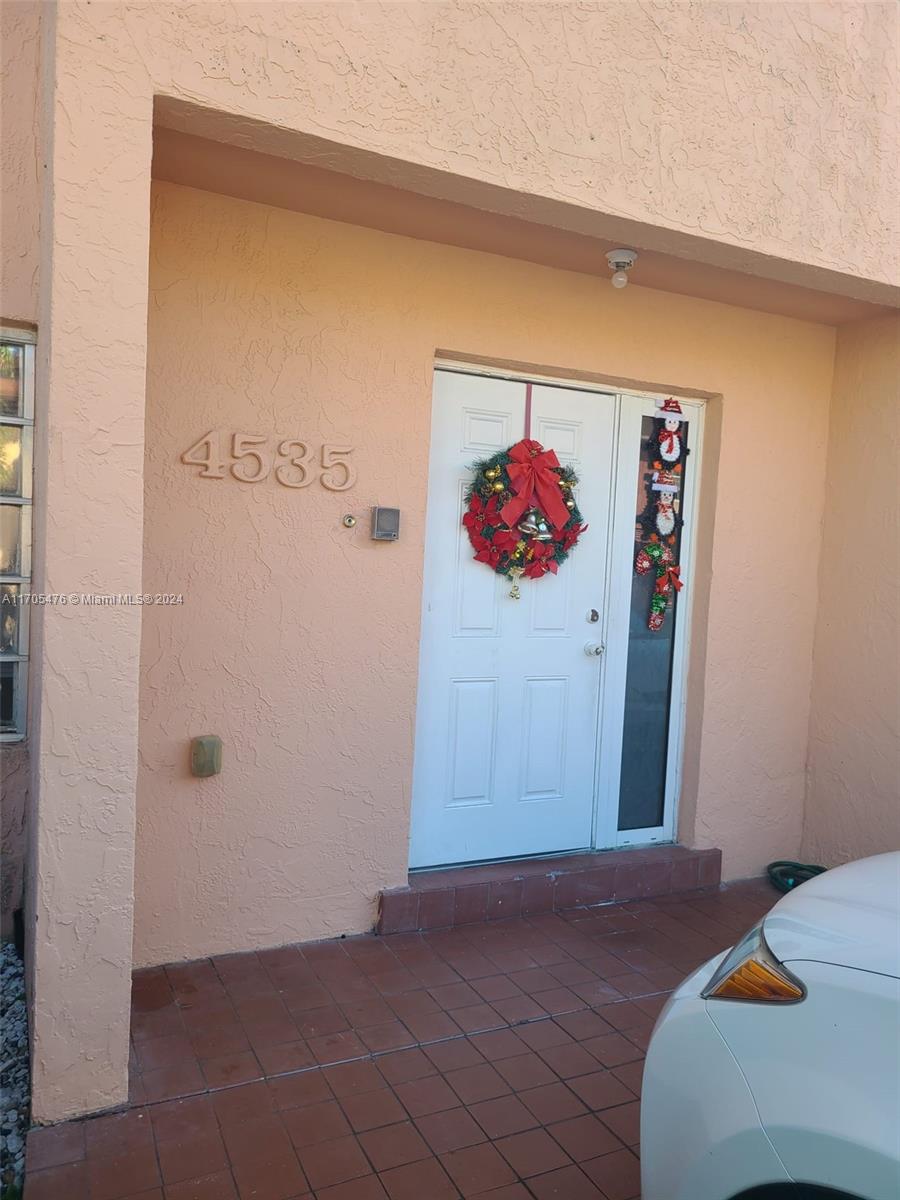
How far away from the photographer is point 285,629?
12.9 ft

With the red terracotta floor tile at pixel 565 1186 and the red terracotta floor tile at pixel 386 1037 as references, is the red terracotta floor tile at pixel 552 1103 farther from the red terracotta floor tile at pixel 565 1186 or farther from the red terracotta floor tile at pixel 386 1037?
the red terracotta floor tile at pixel 386 1037

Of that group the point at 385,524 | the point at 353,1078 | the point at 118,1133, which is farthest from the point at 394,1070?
the point at 385,524

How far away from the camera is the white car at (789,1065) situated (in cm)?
158

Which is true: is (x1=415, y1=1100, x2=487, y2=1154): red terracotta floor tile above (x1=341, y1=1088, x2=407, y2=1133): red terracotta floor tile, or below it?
below

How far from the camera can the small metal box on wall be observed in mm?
4023

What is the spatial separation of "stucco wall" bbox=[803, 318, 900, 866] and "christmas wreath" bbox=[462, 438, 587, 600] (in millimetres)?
1735

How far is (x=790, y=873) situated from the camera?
17.1 ft

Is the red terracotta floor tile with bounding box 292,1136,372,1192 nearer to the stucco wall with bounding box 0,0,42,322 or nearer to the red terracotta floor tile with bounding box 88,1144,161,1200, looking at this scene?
the red terracotta floor tile with bounding box 88,1144,161,1200

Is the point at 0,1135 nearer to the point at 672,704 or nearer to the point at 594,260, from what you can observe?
the point at 672,704

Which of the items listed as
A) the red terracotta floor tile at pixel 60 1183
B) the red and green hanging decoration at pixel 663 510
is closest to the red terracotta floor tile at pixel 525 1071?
the red terracotta floor tile at pixel 60 1183

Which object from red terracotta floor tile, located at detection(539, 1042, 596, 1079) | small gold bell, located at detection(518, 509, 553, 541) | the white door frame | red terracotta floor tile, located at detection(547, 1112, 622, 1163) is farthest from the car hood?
the white door frame

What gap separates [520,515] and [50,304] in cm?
242

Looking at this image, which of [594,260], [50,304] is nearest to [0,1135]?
[50,304]

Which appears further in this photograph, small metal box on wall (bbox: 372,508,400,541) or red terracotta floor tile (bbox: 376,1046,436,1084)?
small metal box on wall (bbox: 372,508,400,541)
